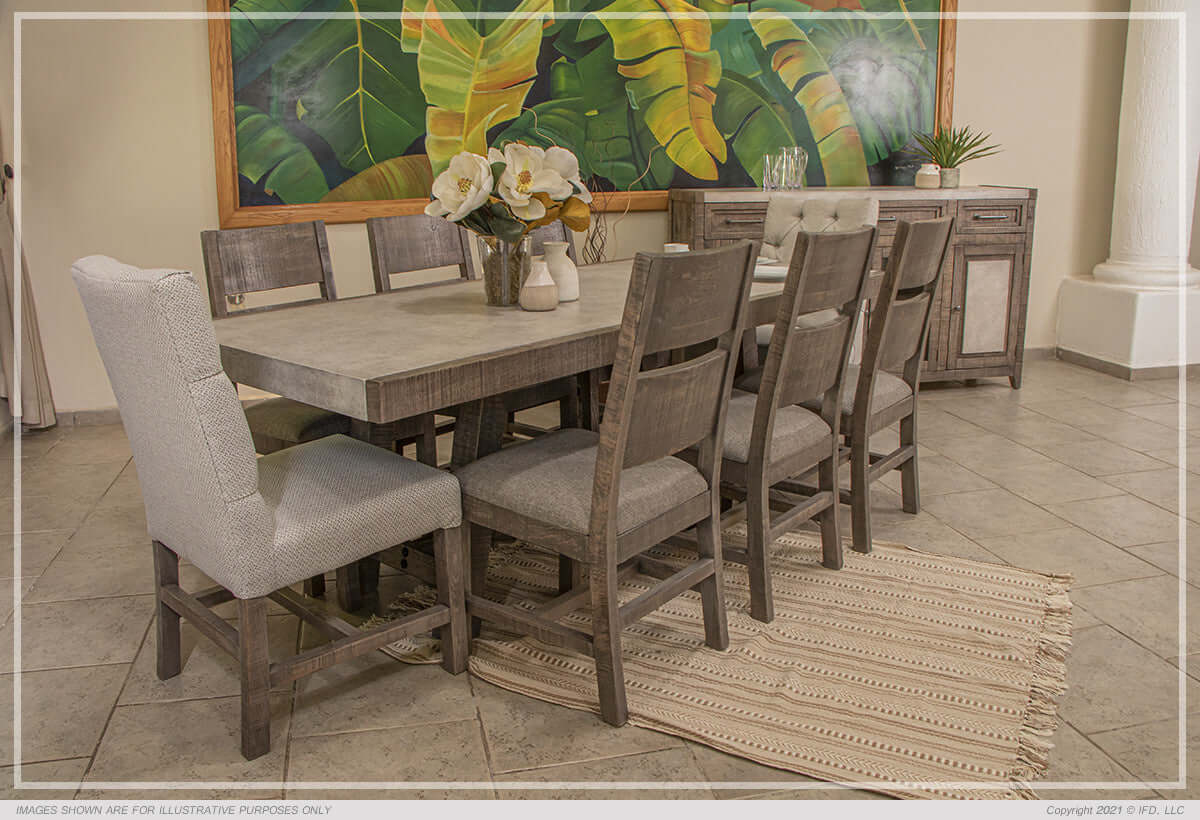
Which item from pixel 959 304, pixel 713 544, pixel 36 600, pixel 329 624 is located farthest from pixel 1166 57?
pixel 36 600

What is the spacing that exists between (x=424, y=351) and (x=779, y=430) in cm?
99

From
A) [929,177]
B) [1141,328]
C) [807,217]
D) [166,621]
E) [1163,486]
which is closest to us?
[166,621]

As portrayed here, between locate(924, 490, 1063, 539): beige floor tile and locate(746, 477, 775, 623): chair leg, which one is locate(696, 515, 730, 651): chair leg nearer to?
locate(746, 477, 775, 623): chair leg

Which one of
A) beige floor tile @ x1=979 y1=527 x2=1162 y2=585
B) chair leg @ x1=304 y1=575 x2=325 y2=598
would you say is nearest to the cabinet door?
beige floor tile @ x1=979 y1=527 x2=1162 y2=585

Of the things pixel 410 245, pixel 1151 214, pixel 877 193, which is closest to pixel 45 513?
pixel 410 245

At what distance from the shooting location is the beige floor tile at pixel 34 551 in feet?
9.33

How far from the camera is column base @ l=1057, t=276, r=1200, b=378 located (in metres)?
4.93

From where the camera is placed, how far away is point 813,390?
2576 millimetres

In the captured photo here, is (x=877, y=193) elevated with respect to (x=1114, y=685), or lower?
elevated

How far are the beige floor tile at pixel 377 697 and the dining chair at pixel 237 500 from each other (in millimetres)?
81

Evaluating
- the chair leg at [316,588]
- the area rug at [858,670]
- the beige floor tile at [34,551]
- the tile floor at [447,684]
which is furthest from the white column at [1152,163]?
the beige floor tile at [34,551]

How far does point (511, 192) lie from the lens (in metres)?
2.35

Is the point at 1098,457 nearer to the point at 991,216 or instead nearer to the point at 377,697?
the point at 991,216

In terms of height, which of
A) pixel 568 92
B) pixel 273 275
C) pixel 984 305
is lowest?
pixel 984 305
